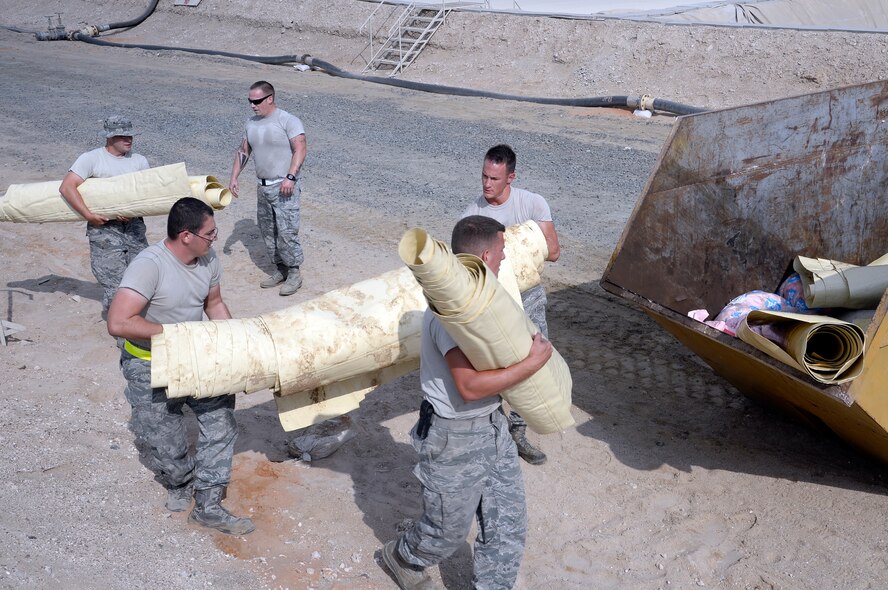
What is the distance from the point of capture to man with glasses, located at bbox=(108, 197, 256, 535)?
4.49m

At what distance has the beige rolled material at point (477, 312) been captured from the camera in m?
3.28

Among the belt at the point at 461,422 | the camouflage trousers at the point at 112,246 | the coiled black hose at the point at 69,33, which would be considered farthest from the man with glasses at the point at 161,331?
the coiled black hose at the point at 69,33

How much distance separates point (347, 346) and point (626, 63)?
15497 millimetres

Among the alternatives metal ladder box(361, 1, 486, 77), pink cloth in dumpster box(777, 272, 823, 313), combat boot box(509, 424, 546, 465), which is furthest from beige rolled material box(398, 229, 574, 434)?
metal ladder box(361, 1, 486, 77)

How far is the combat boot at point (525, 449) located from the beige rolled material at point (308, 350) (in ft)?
3.53

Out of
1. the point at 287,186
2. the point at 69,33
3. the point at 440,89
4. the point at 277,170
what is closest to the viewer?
the point at 287,186

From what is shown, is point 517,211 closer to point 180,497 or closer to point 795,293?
point 795,293

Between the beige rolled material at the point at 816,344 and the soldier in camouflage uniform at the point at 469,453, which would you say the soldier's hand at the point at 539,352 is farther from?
the beige rolled material at the point at 816,344

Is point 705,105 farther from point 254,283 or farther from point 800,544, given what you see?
point 800,544

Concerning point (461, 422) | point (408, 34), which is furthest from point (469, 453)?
point (408, 34)

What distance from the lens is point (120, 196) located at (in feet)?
22.3

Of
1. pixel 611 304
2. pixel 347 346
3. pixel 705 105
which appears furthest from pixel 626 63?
pixel 347 346

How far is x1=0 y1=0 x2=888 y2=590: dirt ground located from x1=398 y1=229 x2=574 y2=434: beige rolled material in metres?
1.37

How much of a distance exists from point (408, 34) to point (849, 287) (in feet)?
61.3
